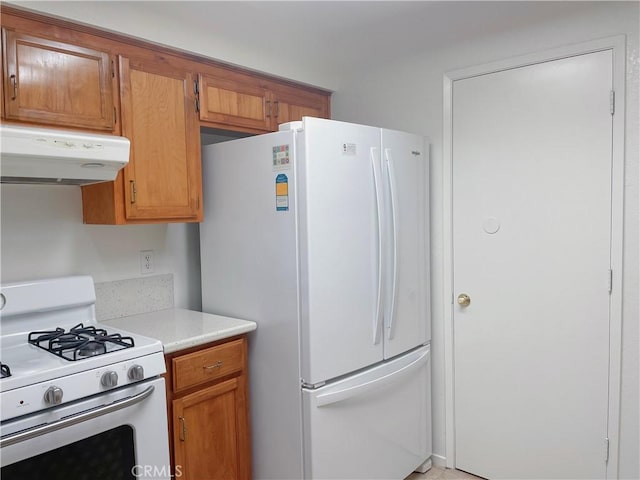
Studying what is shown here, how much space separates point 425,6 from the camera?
2148 mm

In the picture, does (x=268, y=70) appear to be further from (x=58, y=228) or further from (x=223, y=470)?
(x=223, y=470)

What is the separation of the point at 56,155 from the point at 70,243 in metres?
0.70

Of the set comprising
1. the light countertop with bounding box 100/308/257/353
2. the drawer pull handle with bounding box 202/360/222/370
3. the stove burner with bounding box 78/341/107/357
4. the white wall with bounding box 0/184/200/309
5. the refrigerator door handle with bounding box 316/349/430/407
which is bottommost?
the refrigerator door handle with bounding box 316/349/430/407

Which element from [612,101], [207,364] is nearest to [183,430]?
[207,364]

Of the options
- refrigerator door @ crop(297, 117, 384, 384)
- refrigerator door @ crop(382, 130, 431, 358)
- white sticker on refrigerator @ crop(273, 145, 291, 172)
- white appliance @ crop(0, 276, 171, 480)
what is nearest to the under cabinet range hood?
white appliance @ crop(0, 276, 171, 480)

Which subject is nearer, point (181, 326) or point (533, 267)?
point (181, 326)

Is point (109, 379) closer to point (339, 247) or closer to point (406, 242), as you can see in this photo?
point (339, 247)

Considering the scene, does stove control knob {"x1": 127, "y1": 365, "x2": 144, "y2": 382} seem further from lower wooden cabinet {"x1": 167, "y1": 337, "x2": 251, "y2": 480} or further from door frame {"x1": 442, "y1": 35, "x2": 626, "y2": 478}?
door frame {"x1": 442, "y1": 35, "x2": 626, "y2": 478}

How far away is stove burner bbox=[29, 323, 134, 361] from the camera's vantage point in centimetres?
163

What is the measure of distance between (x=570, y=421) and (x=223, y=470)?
5.18 ft

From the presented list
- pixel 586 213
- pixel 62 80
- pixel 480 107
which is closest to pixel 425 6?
pixel 480 107

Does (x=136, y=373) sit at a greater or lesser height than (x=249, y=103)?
lesser

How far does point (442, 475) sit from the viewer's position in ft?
8.41

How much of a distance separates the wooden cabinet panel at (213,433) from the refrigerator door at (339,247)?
0.38 meters
